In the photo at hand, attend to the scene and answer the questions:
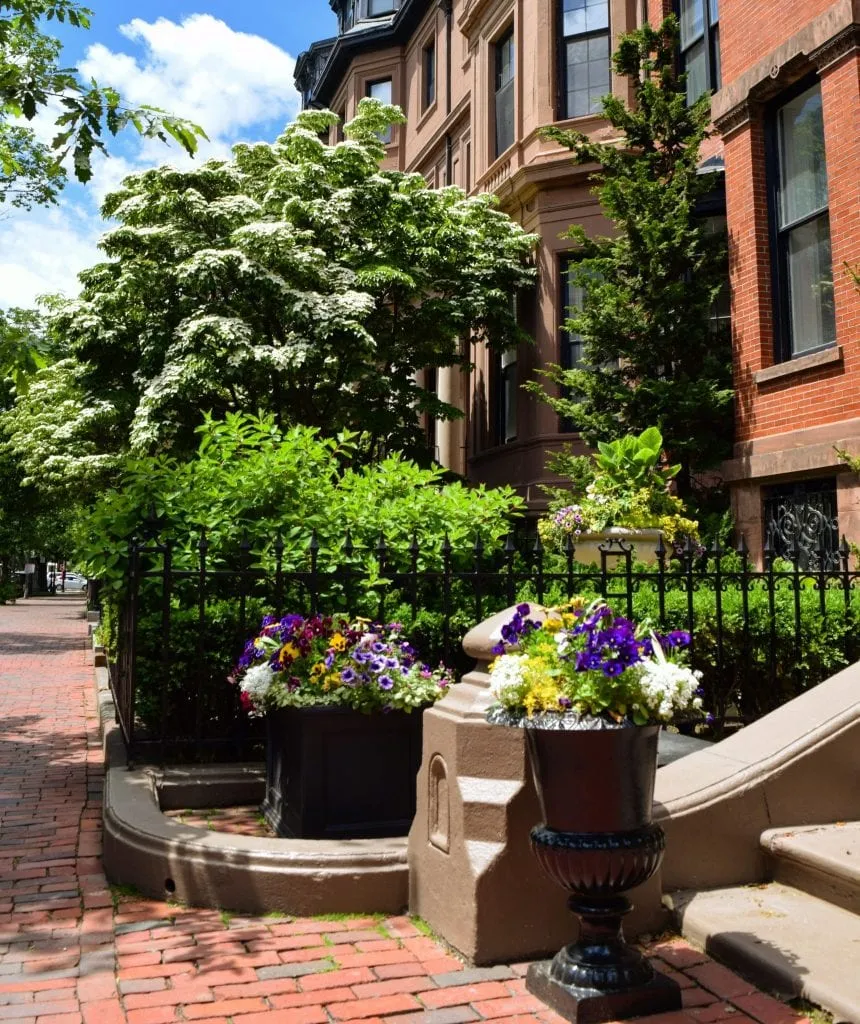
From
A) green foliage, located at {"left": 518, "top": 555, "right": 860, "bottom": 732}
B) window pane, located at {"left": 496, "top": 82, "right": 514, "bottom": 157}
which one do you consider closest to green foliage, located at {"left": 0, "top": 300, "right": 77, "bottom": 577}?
green foliage, located at {"left": 518, "top": 555, "right": 860, "bottom": 732}

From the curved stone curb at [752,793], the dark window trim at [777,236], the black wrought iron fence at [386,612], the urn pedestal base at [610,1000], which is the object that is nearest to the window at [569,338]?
the dark window trim at [777,236]

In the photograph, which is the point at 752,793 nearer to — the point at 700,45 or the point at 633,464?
the point at 633,464

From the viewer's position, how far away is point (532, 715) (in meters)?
3.44

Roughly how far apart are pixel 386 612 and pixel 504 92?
14.2 m

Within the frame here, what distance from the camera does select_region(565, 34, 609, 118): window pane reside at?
52.0ft

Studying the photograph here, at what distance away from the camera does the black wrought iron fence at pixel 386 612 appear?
590 centimetres

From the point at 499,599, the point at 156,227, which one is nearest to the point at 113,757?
the point at 499,599

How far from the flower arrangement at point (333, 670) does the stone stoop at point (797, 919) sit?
164 centimetres

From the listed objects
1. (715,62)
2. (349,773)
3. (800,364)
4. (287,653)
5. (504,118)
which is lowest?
(349,773)

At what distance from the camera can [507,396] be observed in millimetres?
17703

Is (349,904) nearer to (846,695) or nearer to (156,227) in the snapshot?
(846,695)

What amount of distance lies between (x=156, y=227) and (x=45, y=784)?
11.6m

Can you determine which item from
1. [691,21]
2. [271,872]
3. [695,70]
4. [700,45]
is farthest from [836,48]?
[271,872]

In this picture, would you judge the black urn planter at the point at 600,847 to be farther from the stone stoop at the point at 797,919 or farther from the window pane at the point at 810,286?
the window pane at the point at 810,286
